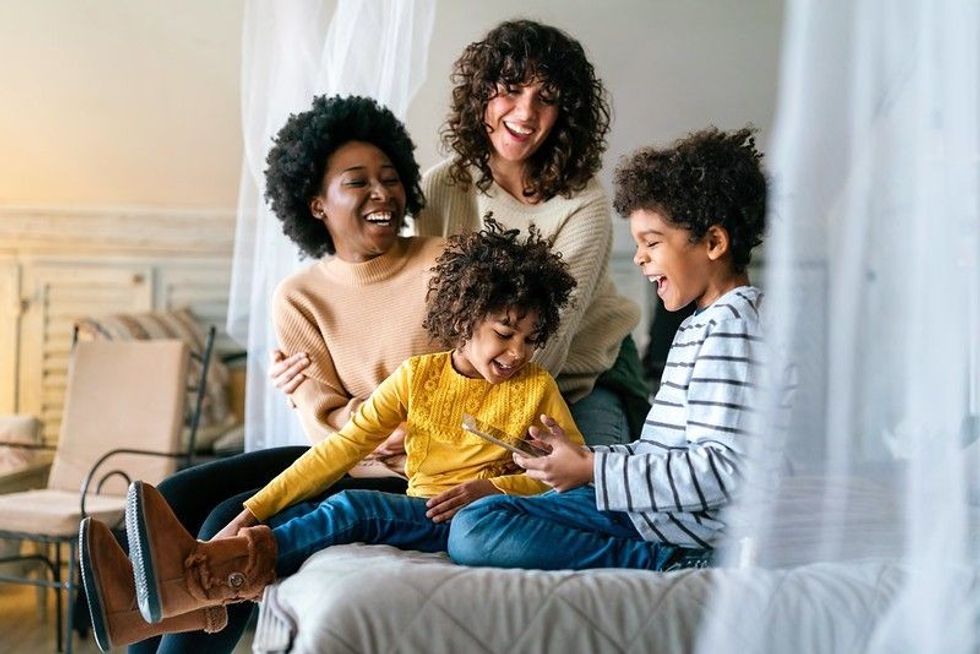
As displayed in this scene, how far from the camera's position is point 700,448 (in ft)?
Result: 4.56

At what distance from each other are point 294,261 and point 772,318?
142 cm

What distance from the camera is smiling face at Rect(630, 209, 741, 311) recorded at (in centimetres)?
155

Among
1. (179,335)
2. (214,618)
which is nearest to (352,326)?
Result: (214,618)

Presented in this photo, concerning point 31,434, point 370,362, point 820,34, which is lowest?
point 31,434

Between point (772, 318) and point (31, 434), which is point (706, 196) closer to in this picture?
point (772, 318)

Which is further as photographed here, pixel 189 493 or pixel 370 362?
pixel 370 362

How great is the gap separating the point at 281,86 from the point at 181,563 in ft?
4.03

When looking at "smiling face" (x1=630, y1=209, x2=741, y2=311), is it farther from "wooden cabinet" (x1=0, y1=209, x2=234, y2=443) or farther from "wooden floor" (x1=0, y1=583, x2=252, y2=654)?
"wooden cabinet" (x1=0, y1=209, x2=234, y2=443)

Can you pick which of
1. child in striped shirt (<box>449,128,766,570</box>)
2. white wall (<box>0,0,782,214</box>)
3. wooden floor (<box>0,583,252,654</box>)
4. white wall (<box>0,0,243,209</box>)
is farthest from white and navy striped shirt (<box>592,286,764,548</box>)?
white wall (<box>0,0,243,209</box>)

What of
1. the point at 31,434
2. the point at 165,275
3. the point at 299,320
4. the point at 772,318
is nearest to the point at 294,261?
the point at 299,320

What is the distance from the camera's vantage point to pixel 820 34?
113 cm

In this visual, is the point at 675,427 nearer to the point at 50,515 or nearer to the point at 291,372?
the point at 291,372

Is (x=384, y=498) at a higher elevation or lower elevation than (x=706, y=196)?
lower

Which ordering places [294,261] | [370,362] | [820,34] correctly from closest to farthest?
1. [820,34]
2. [370,362]
3. [294,261]
